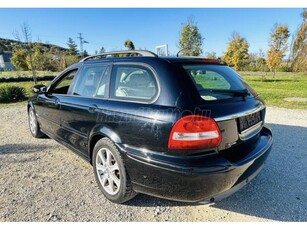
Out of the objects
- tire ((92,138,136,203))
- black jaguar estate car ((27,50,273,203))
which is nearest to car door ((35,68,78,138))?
black jaguar estate car ((27,50,273,203))

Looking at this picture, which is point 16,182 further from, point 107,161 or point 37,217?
point 107,161

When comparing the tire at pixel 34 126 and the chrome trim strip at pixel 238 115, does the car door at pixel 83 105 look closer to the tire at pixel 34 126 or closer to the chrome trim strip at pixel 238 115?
the chrome trim strip at pixel 238 115

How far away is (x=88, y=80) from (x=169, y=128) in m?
1.70

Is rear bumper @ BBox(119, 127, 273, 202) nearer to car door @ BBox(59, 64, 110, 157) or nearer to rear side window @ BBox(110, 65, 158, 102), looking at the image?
rear side window @ BBox(110, 65, 158, 102)

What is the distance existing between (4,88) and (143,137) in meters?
10.5

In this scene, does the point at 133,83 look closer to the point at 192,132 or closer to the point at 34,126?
the point at 192,132

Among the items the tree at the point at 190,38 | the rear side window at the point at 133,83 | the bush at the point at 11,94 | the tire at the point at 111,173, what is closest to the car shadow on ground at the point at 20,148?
the tire at the point at 111,173

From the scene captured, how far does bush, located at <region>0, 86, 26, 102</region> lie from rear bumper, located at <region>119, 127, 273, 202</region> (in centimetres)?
990

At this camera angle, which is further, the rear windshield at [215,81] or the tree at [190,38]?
the tree at [190,38]

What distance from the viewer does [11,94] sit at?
1002 centimetres

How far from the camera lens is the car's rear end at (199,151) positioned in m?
1.93

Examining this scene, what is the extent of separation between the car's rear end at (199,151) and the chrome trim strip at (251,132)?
0.03 ft

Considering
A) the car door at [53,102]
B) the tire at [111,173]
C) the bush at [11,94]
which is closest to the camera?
the tire at [111,173]

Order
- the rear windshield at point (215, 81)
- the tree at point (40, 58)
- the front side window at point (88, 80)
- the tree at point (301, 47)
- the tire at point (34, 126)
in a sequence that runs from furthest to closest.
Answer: the tree at point (40, 58) < the tree at point (301, 47) < the tire at point (34, 126) < the front side window at point (88, 80) < the rear windshield at point (215, 81)
